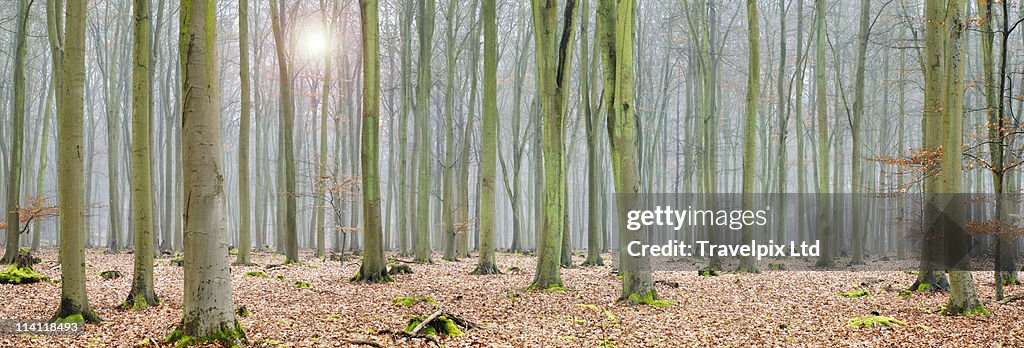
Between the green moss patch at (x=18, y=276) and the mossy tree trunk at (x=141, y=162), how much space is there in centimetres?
355

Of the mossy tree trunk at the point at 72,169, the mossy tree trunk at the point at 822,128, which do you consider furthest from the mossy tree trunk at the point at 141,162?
the mossy tree trunk at the point at 822,128

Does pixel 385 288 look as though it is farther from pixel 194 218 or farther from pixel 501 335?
pixel 194 218

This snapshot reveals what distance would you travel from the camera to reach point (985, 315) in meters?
8.54

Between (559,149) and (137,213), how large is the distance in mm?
6562

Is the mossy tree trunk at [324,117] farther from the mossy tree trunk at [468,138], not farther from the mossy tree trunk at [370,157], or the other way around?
the mossy tree trunk at [370,157]

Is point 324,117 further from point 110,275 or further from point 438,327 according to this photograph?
point 438,327

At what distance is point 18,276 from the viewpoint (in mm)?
10531

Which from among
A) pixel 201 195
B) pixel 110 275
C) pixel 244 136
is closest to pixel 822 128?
pixel 244 136

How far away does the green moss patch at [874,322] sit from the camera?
26.7 feet

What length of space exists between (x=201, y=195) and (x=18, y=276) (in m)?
6.94

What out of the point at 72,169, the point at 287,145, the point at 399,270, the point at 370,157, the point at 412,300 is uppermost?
the point at 287,145

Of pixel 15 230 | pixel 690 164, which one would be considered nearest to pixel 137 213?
pixel 15 230

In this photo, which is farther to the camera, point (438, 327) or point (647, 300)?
point (647, 300)

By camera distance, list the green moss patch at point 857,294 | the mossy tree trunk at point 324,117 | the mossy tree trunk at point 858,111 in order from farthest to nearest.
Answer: the mossy tree trunk at point 324,117 < the mossy tree trunk at point 858,111 < the green moss patch at point 857,294
